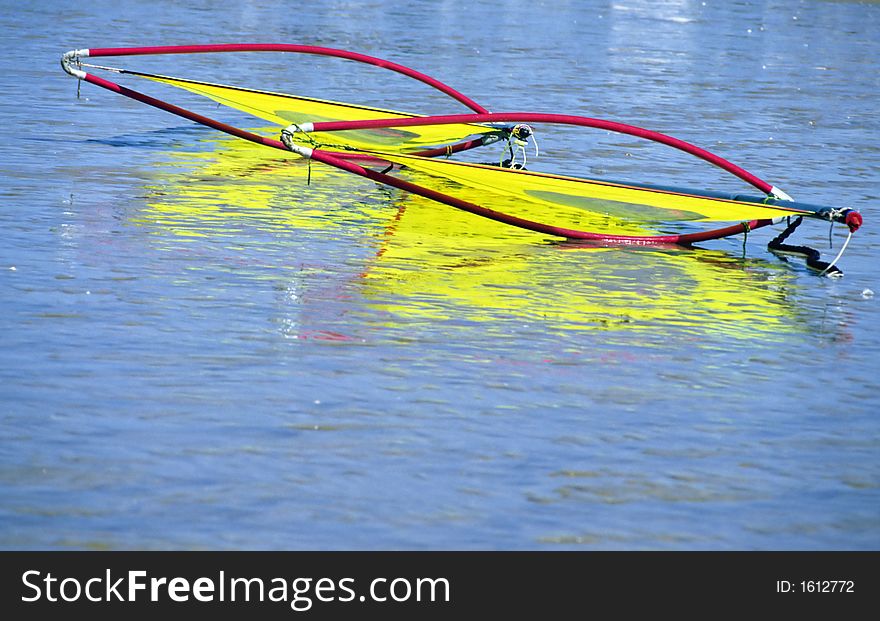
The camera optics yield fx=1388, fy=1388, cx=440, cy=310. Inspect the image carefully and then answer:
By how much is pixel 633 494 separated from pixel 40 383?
117 inches

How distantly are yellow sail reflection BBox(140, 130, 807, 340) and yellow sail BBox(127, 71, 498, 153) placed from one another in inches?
16.3

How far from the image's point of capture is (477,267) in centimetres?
984

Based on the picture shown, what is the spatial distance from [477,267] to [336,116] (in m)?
4.02

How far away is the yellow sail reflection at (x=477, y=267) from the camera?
8.71 m

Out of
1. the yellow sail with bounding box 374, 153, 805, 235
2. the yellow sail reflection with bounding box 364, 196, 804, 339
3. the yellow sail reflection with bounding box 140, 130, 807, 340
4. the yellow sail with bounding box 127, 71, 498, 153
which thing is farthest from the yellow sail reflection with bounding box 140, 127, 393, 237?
the yellow sail with bounding box 374, 153, 805, 235

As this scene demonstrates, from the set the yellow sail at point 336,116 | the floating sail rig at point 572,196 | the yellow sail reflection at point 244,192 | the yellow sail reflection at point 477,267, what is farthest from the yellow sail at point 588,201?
the yellow sail at point 336,116

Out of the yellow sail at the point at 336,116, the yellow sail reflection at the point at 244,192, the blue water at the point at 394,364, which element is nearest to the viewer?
the blue water at the point at 394,364

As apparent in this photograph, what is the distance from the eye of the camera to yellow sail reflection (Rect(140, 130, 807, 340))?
871 cm

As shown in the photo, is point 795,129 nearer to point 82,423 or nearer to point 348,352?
point 348,352

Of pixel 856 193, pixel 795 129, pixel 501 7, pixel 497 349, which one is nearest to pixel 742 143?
Answer: pixel 795 129

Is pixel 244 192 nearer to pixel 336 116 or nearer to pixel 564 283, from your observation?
pixel 336 116

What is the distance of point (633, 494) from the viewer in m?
Answer: 5.95

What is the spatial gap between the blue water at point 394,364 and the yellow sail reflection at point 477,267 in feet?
0.11

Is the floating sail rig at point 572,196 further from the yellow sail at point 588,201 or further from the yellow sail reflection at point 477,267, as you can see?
the yellow sail reflection at point 477,267
